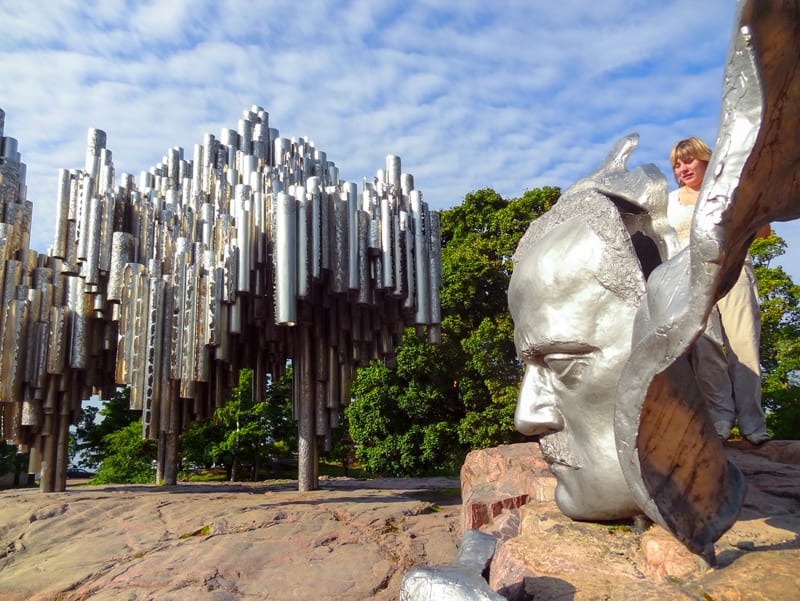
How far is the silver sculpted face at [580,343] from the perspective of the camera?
2705mm

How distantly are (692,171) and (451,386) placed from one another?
15.7 metres

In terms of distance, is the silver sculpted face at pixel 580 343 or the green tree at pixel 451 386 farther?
the green tree at pixel 451 386

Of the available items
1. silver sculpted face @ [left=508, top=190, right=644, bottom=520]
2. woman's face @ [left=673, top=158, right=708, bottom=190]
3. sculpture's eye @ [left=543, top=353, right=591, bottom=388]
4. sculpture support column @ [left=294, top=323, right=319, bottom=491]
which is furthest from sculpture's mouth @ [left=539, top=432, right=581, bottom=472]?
sculpture support column @ [left=294, top=323, right=319, bottom=491]

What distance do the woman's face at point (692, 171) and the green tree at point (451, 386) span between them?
13624mm

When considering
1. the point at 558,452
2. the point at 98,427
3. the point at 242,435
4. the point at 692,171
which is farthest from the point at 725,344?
the point at 98,427

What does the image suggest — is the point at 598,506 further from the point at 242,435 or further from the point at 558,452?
the point at 242,435

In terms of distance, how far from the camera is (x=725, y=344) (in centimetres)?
482

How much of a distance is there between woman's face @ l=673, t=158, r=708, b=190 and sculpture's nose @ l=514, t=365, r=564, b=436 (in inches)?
84.9

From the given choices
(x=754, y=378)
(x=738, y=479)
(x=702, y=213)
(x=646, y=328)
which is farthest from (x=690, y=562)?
(x=754, y=378)

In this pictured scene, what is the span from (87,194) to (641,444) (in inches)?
426

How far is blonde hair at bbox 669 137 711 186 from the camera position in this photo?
429 centimetres

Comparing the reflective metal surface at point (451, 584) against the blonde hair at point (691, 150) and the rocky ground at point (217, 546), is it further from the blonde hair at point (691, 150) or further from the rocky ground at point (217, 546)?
the blonde hair at point (691, 150)

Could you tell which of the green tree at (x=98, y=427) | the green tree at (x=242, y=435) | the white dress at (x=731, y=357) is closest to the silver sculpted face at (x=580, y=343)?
the white dress at (x=731, y=357)

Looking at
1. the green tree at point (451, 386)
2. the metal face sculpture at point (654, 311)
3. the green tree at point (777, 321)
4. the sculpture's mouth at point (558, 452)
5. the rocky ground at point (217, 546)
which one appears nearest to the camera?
the metal face sculpture at point (654, 311)
